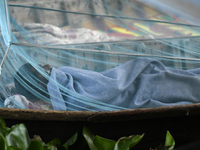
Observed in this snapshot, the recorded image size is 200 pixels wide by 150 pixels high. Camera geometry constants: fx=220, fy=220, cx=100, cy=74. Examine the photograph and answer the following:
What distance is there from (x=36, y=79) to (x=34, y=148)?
2.30ft

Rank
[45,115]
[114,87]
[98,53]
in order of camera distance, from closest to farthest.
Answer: [45,115] → [114,87] → [98,53]

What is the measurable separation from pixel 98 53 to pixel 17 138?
0.93 meters

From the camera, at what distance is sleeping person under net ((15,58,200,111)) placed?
0.84 meters

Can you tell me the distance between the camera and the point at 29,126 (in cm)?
44

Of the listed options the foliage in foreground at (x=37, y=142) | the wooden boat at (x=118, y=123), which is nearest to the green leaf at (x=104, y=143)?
the foliage in foreground at (x=37, y=142)

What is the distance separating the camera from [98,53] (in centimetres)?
119

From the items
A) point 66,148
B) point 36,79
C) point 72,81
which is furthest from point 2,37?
point 66,148

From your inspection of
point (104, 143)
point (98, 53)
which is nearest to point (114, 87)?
point (98, 53)

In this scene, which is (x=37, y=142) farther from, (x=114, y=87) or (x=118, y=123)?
(x=114, y=87)

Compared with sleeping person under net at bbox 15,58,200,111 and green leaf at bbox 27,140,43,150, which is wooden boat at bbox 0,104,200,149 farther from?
sleeping person under net at bbox 15,58,200,111

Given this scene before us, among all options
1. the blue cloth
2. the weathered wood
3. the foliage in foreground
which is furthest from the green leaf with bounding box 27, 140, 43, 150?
the blue cloth

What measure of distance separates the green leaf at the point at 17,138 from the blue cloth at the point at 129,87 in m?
0.52

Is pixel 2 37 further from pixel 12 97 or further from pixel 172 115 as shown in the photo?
pixel 172 115

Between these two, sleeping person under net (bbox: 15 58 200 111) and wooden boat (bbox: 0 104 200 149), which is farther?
sleeping person under net (bbox: 15 58 200 111)
